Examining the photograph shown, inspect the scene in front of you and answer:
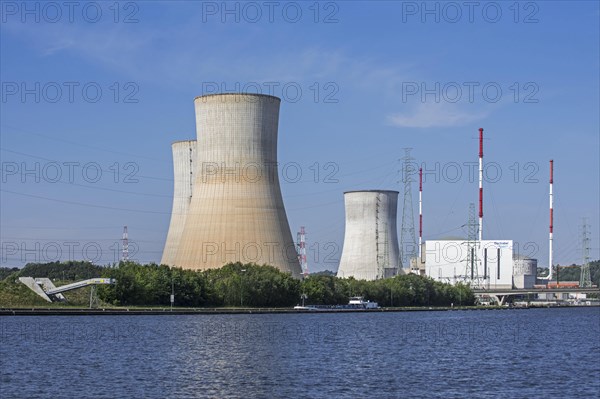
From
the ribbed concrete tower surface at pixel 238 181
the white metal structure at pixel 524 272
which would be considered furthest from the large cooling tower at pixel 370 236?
the white metal structure at pixel 524 272

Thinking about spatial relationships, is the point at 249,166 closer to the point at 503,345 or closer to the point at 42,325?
the point at 42,325

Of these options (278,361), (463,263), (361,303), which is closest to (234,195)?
(361,303)

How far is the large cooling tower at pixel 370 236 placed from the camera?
84.4 m

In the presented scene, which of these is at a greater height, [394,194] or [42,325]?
[394,194]

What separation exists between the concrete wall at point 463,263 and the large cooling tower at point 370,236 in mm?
28307

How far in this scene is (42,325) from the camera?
4516 centimetres

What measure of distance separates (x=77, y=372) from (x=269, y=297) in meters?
41.4

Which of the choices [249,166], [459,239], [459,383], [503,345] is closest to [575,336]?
[503,345]

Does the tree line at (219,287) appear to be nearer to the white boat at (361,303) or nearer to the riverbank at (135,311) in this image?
the white boat at (361,303)

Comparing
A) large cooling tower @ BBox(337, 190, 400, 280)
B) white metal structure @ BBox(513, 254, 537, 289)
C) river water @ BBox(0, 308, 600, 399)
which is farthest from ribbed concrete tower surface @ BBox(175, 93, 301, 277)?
white metal structure @ BBox(513, 254, 537, 289)

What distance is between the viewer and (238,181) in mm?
58000

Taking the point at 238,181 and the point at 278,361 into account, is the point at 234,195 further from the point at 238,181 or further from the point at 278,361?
the point at 278,361

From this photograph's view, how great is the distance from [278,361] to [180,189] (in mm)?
43424

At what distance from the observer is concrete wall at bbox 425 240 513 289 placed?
119m
